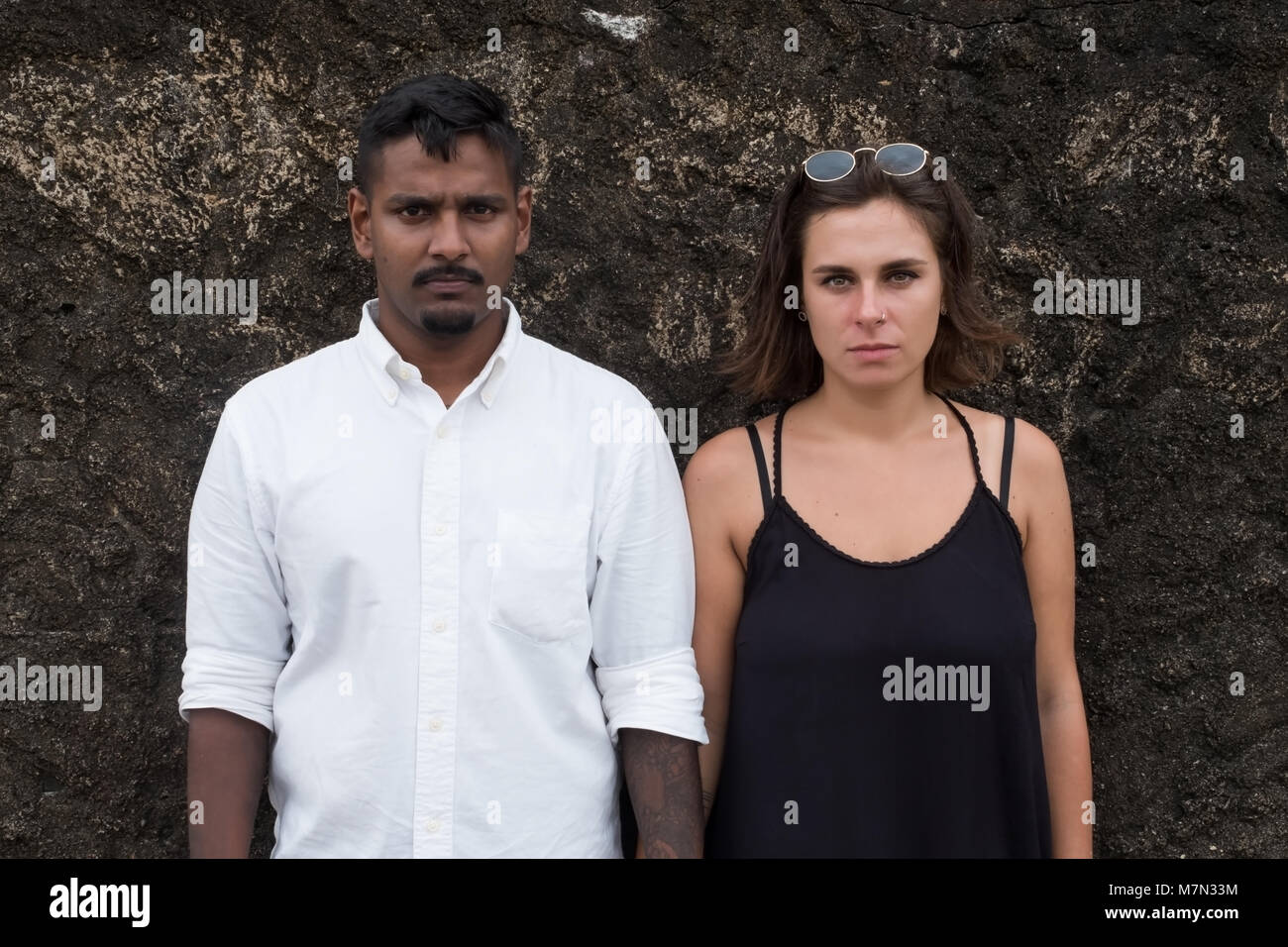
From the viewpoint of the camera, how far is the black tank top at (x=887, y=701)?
2494 mm

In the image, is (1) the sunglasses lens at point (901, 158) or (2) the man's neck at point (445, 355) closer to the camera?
(2) the man's neck at point (445, 355)

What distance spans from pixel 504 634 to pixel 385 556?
0.26 meters

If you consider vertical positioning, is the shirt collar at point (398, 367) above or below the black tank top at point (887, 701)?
above

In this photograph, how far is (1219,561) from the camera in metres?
3.14

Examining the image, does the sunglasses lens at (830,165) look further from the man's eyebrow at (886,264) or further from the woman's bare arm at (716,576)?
the woman's bare arm at (716,576)

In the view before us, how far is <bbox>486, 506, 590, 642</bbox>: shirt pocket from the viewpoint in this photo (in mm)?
2359

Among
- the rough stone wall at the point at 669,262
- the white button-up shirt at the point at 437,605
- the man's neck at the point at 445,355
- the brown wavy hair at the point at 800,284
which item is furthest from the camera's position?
the rough stone wall at the point at 669,262

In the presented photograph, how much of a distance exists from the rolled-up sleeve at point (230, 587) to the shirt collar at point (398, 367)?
274 millimetres

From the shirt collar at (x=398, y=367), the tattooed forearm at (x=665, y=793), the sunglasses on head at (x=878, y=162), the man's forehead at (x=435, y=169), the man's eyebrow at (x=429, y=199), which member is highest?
the sunglasses on head at (x=878, y=162)

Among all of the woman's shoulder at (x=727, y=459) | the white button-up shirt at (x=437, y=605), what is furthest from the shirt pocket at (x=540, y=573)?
the woman's shoulder at (x=727, y=459)

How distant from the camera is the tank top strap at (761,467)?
2.62 meters

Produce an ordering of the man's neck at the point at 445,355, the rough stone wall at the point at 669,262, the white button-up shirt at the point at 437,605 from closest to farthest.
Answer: the white button-up shirt at the point at 437,605 → the man's neck at the point at 445,355 → the rough stone wall at the point at 669,262
